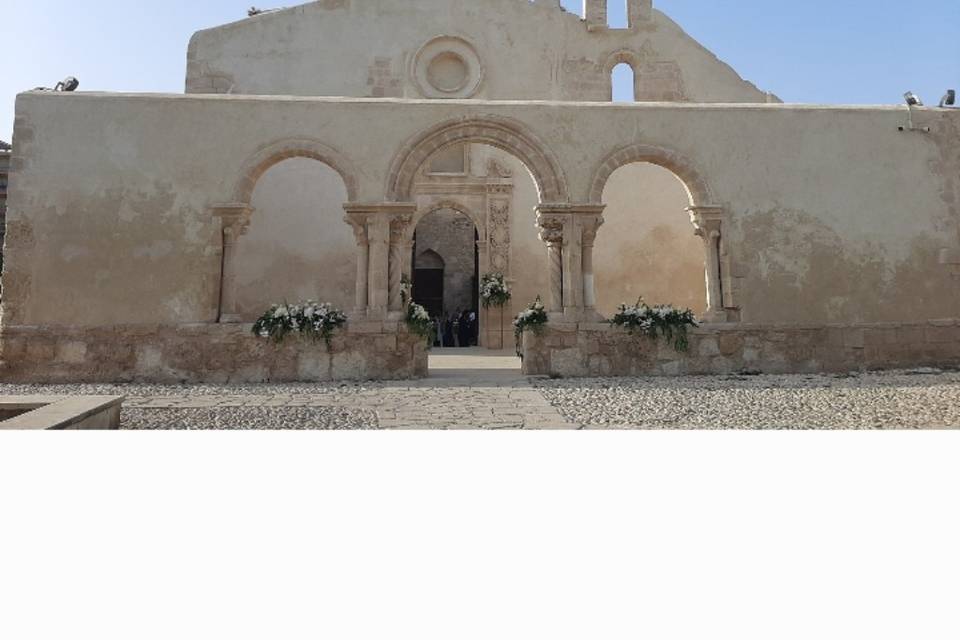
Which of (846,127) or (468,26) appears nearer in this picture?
(846,127)

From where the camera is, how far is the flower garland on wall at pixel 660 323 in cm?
703

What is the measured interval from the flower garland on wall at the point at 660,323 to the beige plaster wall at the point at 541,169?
2.91 ft

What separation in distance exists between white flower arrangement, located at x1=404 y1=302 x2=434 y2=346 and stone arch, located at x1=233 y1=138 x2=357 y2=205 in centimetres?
177

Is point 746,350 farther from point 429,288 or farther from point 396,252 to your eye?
point 429,288

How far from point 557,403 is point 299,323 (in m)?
3.63

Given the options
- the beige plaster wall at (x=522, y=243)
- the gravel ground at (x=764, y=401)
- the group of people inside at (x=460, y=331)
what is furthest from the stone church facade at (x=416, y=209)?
the group of people inside at (x=460, y=331)

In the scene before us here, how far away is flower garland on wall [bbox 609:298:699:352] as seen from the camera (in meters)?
7.03

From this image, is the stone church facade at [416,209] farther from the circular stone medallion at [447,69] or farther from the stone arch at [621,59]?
the stone arch at [621,59]

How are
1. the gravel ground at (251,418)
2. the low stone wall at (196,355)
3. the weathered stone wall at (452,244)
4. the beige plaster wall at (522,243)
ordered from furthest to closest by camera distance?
the weathered stone wall at (452,244), the beige plaster wall at (522,243), the low stone wall at (196,355), the gravel ground at (251,418)

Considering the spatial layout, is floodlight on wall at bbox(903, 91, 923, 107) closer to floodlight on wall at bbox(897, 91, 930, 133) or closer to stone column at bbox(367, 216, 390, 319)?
floodlight on wall at bbox(897, 91, 930, 133)
